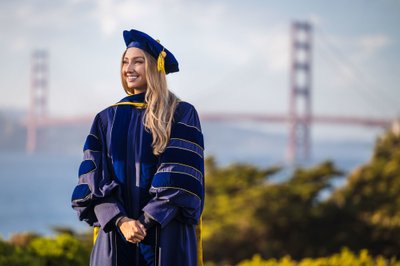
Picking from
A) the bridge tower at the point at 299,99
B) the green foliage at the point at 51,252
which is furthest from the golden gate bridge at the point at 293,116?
→ the green foliage at the point at 51,252

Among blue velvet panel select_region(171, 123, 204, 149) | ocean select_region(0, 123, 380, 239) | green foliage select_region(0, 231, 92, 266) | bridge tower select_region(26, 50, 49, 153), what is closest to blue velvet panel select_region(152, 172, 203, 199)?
blue velvet panel select_region(171, 123, 204, 149)

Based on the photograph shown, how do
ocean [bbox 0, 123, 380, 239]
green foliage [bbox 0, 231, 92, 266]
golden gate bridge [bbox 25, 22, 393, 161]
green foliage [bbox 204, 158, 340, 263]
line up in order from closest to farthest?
green foliage [bbox 0, 231, 92, 266]
green foliage [bbox 204, 158, 340, 263]
golden gate bridge [bbox 25, 22, 393, 161]
ocean [bbox 0, 123, 380, 239]

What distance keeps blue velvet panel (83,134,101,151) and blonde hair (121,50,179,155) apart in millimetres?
146

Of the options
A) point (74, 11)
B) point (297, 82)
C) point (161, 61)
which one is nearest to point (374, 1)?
point (297, 82)

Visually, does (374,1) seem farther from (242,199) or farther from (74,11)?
(242,199)

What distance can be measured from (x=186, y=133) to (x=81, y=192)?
0.32 metres

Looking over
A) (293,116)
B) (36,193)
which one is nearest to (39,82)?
(36,193)

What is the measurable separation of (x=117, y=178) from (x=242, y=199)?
5248 mm

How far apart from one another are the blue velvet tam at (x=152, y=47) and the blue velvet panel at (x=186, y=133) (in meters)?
0.17

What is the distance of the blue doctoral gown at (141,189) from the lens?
1838 millimetres

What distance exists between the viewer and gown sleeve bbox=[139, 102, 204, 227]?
1.82m

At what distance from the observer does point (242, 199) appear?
7.07 m

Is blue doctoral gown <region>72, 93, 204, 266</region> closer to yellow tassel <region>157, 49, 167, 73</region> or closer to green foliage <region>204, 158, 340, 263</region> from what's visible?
yellow tassel <region>157, 49, 167, 73</region>

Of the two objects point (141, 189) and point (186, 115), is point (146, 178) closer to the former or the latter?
point (141, 189)
